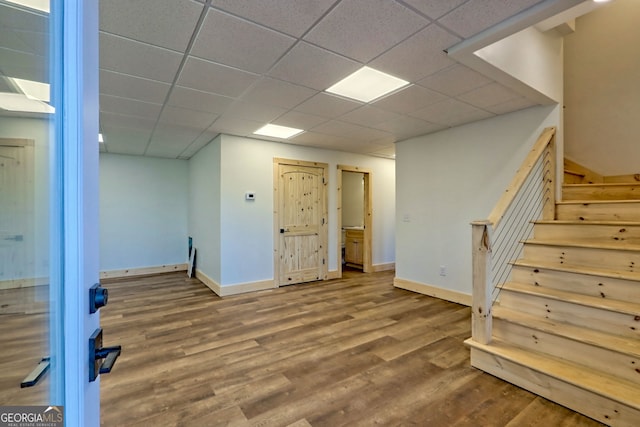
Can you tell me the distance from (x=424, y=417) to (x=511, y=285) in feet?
5.18

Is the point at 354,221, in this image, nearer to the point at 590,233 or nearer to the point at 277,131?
the point at 277,131

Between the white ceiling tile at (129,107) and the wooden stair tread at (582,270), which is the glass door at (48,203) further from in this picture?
the wooden stair tread at (582,270)

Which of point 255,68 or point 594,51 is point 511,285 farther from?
point 594,51

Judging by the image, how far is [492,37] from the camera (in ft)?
6.63

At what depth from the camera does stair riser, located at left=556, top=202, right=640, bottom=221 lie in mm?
2744

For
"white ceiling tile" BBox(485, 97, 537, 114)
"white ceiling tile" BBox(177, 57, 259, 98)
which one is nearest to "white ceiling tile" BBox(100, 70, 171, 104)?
"white ceiling tile" BBox(177, 57, 259, 98)

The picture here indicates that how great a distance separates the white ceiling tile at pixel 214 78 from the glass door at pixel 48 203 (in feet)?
6.30

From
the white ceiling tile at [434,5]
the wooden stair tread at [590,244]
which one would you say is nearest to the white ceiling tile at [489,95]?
the white ceiling tile at [434,5]

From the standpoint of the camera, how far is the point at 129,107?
133 inches

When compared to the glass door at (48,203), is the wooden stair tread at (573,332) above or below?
below

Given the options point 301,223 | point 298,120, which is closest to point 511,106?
point 298,120

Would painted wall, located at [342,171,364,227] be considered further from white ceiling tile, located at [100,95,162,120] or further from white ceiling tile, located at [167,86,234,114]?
white ceiling tile, located at [100,95,162,120]

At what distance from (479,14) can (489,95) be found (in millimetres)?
1430

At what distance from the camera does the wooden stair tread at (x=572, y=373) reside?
5.65ft
